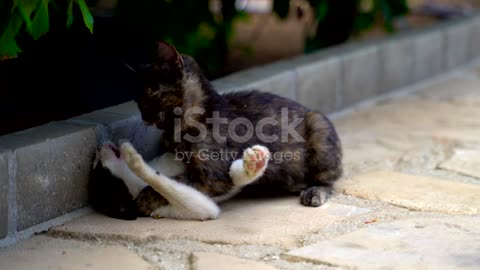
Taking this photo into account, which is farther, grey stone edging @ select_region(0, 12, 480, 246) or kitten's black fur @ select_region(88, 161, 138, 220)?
kitten's black fur @ select_region(88, 161, 138, 220)

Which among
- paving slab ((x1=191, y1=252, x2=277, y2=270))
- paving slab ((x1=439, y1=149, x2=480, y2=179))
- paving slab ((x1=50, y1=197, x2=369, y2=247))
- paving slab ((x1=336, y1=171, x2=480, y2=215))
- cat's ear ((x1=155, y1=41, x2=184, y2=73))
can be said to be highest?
cat's ear ((x1=155, y1=41, x2=184, y2=73))

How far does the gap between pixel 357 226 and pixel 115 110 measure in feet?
4.03

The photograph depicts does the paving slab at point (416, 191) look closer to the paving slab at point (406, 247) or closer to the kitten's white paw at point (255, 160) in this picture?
the paving slab at point (406, 247)

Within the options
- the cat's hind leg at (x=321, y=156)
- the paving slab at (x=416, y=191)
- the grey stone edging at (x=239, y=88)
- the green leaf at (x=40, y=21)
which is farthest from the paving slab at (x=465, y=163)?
the green leaf at (x=40, y=21)

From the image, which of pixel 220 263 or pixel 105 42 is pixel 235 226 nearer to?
pixel 220 263

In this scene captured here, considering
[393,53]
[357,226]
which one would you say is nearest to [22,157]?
[357,226]

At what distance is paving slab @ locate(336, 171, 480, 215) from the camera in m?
3.81

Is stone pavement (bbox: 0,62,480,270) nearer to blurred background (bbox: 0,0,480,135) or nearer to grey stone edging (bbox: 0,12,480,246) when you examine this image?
grey stone edging (bbox: 0,12,480,246)

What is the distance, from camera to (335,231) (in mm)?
3525

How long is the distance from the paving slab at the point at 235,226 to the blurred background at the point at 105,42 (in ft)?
2.06

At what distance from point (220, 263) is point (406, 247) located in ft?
2.25

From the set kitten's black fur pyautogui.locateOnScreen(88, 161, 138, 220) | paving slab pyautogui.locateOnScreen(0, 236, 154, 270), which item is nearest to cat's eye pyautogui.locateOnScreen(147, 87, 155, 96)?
kitten's black fur pyautogui.locateOnScreen(88, 161, 138, 220)

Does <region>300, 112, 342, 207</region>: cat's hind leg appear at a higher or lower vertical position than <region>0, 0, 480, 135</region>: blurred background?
lower

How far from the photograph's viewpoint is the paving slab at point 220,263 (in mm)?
3123
